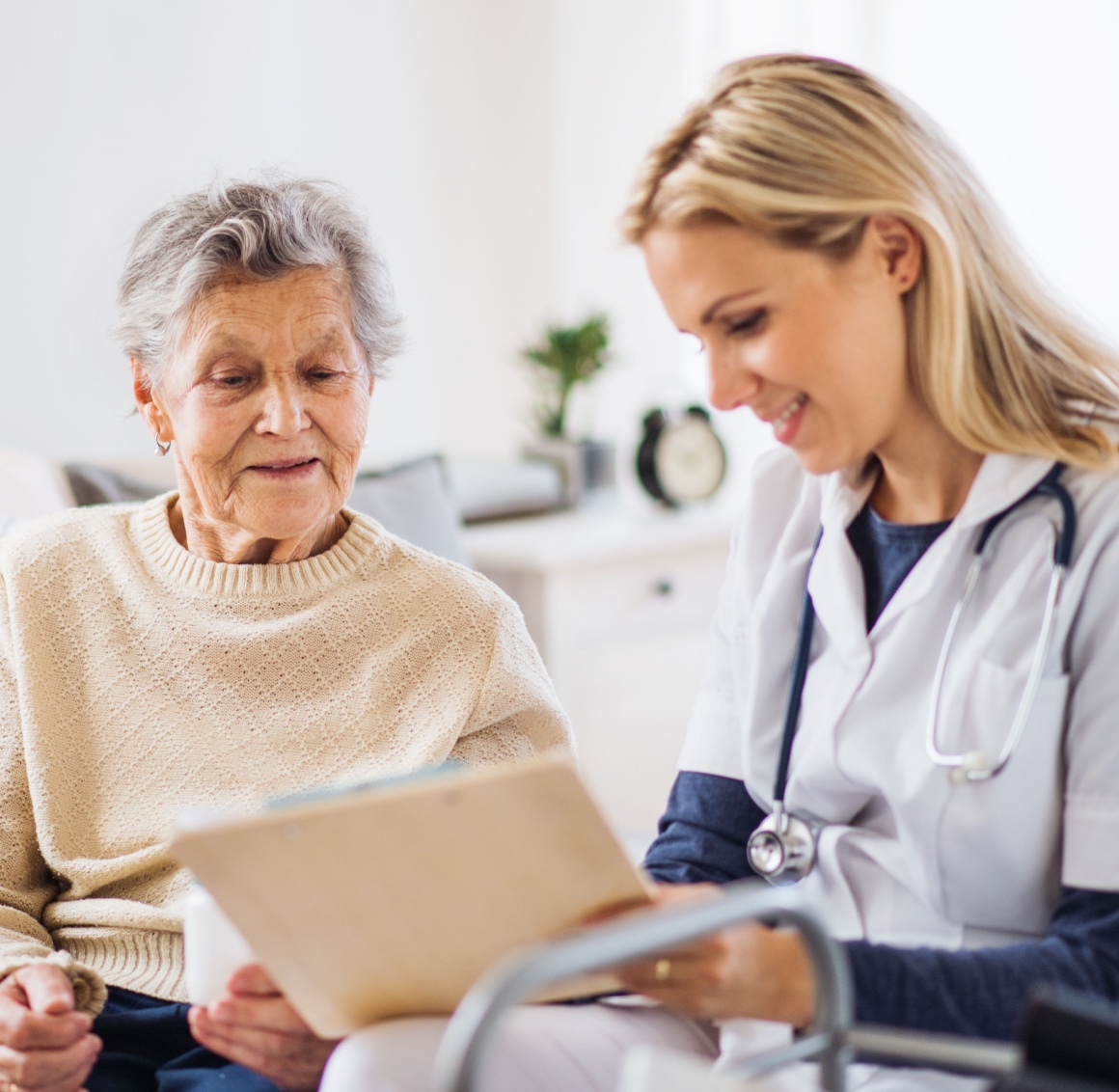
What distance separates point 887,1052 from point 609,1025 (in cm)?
36

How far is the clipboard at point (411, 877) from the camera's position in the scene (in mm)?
816

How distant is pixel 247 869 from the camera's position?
846 mm

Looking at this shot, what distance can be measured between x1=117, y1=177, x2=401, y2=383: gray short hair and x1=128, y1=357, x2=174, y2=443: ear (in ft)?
0.06

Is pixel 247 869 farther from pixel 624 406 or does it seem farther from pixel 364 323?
pixel 624 406

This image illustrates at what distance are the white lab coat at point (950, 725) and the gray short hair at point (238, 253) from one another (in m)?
0.55

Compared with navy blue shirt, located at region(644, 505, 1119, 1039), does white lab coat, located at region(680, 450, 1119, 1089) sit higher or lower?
higher

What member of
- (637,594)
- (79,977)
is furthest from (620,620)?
(79,977)

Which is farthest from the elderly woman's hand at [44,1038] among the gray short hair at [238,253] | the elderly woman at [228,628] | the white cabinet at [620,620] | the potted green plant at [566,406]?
the potted green plant at [566,406]

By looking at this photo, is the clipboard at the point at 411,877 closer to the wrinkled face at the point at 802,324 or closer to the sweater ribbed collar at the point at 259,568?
the wrinkled face at the point at 802,324

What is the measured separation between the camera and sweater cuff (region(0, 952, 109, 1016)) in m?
1.23

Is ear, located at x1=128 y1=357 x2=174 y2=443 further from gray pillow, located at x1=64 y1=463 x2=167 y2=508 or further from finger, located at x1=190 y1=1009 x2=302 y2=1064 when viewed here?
finger, located at x1=190 y1=1009 x2=302 y2=1064

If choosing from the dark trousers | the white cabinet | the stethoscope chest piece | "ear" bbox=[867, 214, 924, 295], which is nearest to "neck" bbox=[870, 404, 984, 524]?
"ear" bbox=[867, 214, 924, 295]

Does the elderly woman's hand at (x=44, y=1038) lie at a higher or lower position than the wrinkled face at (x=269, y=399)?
lower

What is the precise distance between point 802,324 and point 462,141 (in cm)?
205
